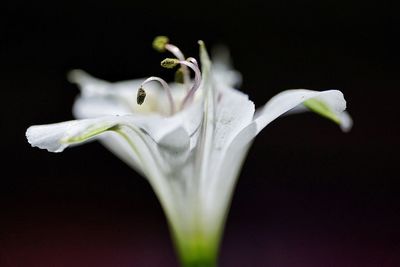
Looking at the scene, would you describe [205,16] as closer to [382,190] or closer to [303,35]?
[303,35]

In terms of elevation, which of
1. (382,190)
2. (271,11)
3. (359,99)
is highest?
(271,11)

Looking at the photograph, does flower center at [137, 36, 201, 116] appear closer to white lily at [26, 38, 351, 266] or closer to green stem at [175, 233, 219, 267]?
white lily at [26, 38, 351, 266]

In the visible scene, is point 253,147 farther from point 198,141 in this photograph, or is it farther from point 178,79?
point 198,141

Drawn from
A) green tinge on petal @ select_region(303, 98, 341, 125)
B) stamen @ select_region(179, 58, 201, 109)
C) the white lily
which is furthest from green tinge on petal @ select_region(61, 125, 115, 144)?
green tinge on petal @ select_region(303, 98, 341, 125)

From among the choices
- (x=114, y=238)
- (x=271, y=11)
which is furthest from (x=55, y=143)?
(x=271, y=11)

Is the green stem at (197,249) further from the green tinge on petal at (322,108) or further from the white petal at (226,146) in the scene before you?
→ the green tinge on petal at (322,108)

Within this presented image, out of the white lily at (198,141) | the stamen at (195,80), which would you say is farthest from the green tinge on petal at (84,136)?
the stamen at (195,80)
